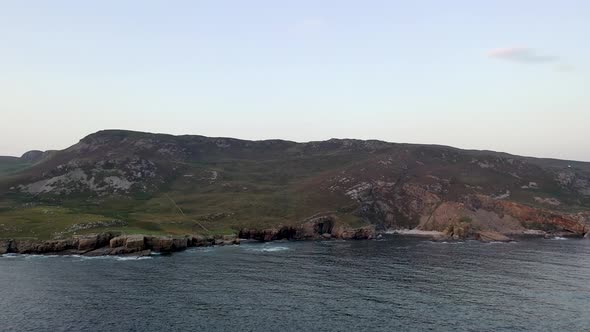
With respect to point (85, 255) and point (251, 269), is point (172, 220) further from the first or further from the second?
point (251, 269)

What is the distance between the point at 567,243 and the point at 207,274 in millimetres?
145055

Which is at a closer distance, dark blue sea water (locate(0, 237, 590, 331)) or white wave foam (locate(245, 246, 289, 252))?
dark blue sea water (locate(0, 237, 590, 331))

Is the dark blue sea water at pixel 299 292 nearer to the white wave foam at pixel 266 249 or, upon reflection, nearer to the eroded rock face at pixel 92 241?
the white wave foam at pixel 266 249

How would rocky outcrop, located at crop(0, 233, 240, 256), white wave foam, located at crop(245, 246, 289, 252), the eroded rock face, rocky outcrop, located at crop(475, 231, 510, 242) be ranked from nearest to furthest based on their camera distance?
rocky outcrop, located at crop(0, 233, 240, 256) → the eroded rock face → white wave foam, located at crop(245, 246, 289, 252) → rocky outcrop, located at crop(475, 231, 510, 242)

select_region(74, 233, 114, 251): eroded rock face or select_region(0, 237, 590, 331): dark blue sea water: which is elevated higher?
select_region(74, 233, 114, 251): eroded rock face

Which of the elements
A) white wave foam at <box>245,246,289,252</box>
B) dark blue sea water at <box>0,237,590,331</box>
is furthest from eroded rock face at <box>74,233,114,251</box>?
white wave foam at <box>245,246,289,252</box>

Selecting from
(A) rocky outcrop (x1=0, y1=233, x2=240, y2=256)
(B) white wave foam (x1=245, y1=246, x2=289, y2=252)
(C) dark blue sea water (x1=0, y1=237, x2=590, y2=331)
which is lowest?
(B) white wave foam (x1=245, y1=246, x2=289, y2=252)

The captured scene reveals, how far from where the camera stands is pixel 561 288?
4090 inches

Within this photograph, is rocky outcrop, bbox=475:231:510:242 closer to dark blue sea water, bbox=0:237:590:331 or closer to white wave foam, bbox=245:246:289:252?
dark blue sea water, bbox=0:237:590:331

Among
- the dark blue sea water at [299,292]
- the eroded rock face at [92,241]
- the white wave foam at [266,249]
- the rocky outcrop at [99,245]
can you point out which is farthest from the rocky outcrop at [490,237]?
the eroded rock face at [92,241]

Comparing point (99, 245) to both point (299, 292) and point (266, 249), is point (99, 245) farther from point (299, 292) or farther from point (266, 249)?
point (299, 292)

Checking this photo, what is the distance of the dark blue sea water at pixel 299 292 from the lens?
7881 cm

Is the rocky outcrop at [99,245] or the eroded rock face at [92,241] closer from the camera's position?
the rocky outcrop at [99,245]

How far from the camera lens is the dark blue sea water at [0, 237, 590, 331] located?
259 feet
